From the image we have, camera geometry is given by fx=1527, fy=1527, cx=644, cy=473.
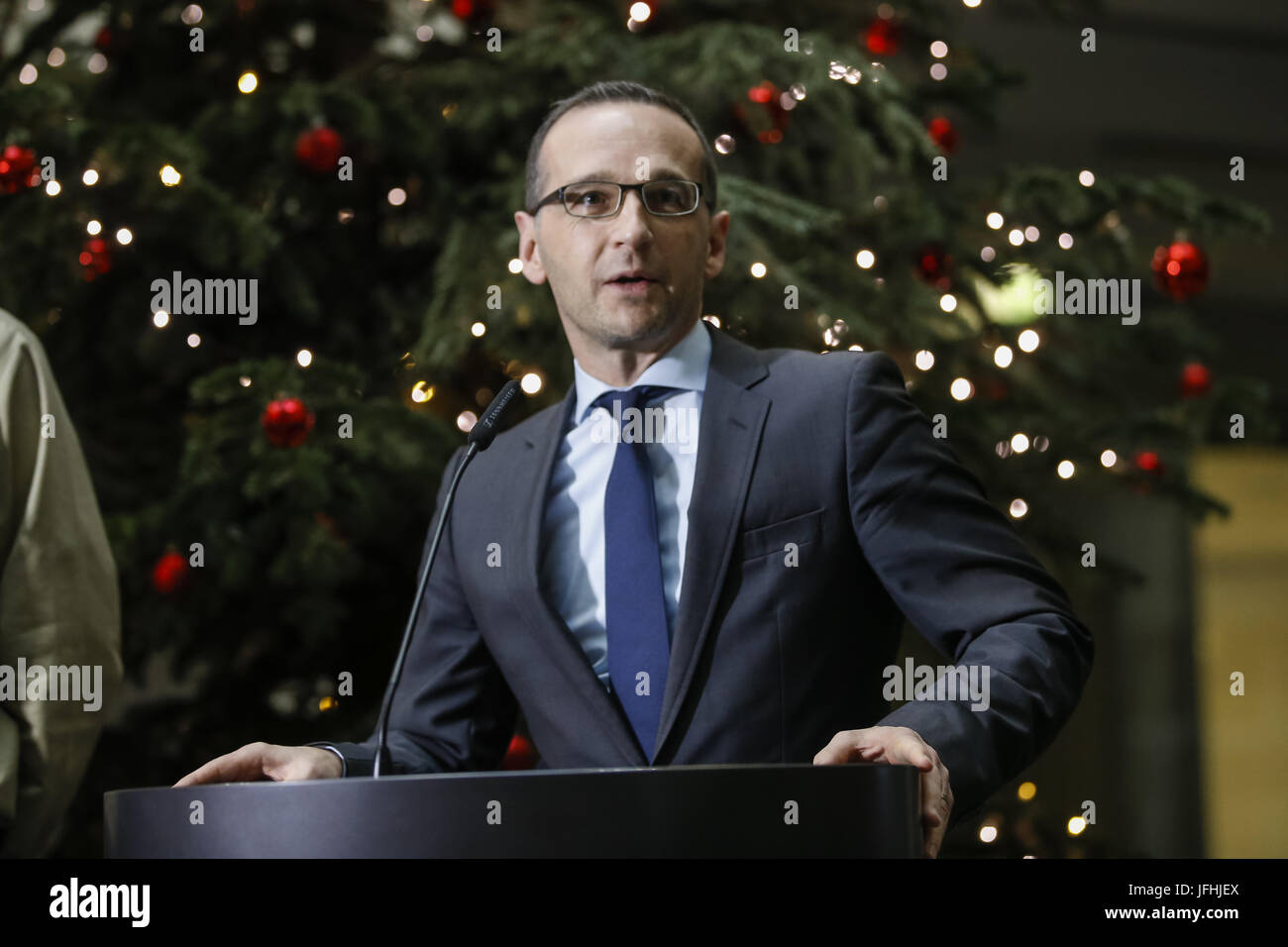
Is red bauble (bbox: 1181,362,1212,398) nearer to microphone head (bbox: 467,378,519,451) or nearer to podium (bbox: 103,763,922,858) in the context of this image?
microphone head (bbox: 467,378,519,451)

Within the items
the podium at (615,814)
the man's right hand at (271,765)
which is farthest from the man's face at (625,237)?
the podium at (615,814)

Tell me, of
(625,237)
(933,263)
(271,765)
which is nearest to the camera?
(271,765)

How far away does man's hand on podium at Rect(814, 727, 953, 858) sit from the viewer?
120cm

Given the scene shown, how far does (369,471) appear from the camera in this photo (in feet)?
8.08

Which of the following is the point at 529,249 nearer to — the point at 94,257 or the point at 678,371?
the point at 678,371

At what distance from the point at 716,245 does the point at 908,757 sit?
0.82 m

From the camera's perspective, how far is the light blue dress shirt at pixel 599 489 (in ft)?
5.44

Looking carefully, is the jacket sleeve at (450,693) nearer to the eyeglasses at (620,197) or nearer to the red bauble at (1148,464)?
the eyeglasses at (620,197)

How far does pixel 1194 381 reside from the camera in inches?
114

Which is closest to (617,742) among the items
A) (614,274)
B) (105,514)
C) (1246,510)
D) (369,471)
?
(614,274)

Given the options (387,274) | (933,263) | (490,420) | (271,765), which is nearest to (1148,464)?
(933,263)

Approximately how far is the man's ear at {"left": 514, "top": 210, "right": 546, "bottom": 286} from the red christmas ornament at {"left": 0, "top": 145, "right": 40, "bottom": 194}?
0.95 meters

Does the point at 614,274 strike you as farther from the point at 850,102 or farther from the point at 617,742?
the point at 850,102

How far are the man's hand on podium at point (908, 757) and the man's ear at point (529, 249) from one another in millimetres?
841
